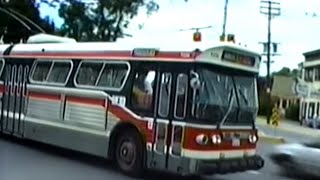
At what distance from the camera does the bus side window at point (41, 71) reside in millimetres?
16859

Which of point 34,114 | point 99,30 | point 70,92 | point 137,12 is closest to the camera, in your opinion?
point 70,92

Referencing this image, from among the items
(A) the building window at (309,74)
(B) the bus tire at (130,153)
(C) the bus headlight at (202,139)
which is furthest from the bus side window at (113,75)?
(A) the building window at (309,74)

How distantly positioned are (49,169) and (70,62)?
120 inches

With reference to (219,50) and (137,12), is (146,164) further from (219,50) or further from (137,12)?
(137,12)

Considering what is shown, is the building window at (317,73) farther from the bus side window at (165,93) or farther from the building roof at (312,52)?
the bus side window at (165,93)

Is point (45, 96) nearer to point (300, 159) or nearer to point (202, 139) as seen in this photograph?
point (202, 139)

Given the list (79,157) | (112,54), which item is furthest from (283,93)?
(112,54)

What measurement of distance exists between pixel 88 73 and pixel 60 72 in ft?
4.25

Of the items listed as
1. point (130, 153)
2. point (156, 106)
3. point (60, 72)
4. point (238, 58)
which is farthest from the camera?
point (60, 72)

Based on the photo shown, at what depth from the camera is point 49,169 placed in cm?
1381

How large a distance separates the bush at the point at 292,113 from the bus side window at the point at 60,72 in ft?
247

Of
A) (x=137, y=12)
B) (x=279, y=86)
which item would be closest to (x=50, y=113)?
(x=137, y=12)

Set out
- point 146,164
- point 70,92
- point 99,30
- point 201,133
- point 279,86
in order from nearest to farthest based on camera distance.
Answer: point 201,133, point 146,164, point 70,92, point 99,30, point 279,86

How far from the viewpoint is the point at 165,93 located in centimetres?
1283
